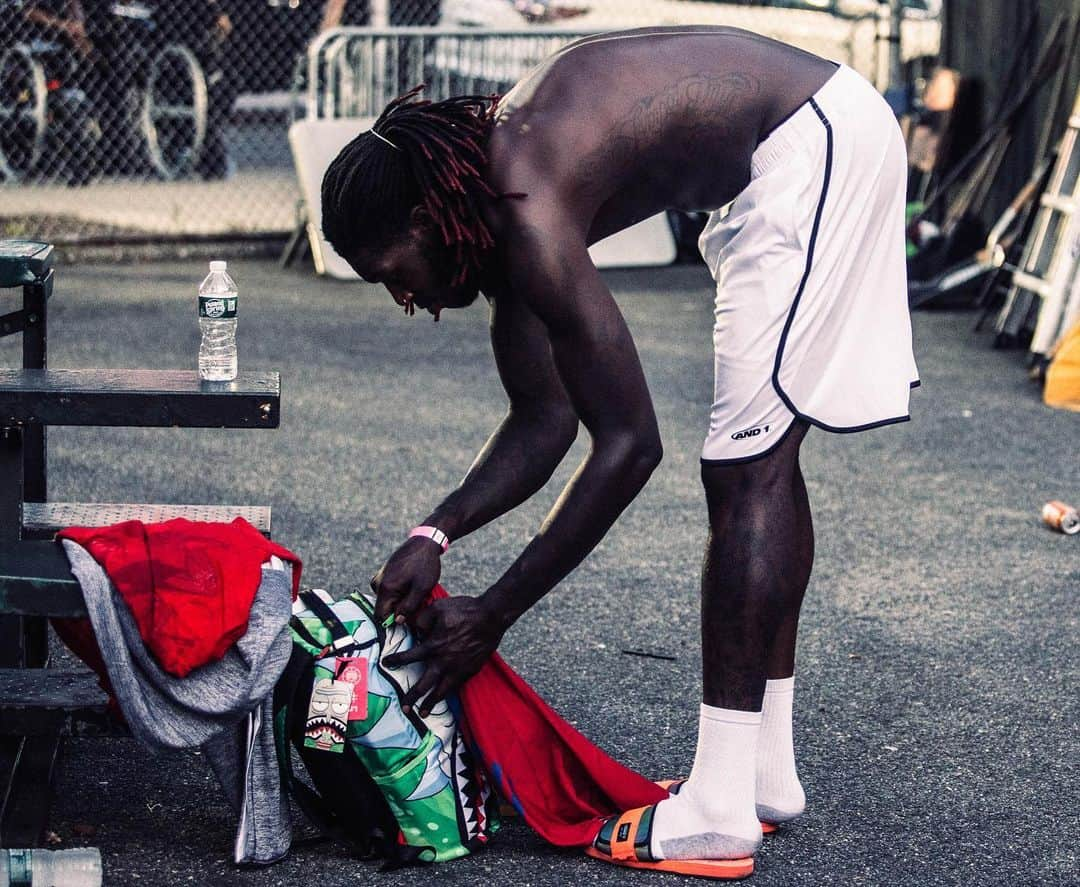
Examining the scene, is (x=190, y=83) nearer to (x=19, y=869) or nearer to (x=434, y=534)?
(x=434, y=534)

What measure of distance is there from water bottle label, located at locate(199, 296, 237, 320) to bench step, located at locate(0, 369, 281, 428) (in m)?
0.25

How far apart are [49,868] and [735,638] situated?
4.21 ft

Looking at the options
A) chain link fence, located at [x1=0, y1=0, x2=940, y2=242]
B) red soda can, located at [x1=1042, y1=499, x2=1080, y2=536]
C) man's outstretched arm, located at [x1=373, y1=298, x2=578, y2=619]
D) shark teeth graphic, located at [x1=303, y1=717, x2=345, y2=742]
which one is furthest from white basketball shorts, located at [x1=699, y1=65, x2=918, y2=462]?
chain link fence, located at [x1=0, y1=0, x2=940, y2=242]

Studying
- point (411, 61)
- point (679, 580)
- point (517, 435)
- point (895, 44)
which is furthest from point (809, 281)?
point (895, 44)

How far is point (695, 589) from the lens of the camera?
481cm

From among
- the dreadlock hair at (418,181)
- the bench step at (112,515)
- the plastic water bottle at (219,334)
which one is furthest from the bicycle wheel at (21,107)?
the dreadlock hair at (418,181)

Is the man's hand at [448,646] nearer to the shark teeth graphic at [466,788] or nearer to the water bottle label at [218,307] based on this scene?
the shark teeth graphic at [466,788]

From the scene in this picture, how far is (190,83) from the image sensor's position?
1250 centimetres

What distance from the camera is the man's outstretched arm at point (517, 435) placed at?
125 inches

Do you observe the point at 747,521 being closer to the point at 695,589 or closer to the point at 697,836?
the point at 697,836

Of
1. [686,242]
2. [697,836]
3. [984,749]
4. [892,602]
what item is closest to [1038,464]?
[892,602]

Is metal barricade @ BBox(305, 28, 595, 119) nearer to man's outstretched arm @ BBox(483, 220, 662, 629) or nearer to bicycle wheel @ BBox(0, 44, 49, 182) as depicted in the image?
bicycle wheel @ BBox(0, 44, 49, 182)

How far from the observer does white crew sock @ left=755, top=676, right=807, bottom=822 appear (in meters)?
3.27

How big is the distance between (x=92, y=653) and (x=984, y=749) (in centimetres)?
199
